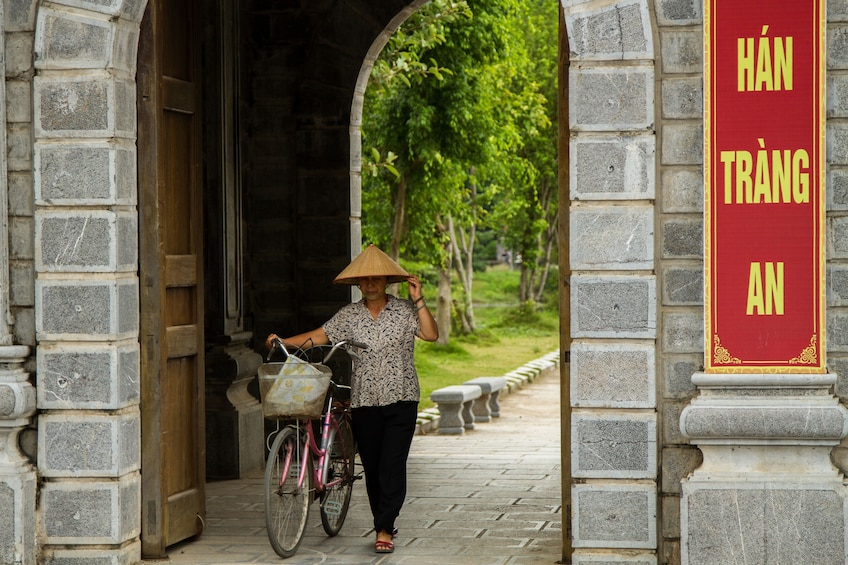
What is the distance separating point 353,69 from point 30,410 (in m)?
5.19

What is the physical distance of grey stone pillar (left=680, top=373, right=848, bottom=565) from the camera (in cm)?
636

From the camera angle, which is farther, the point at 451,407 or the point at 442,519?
the point at 451,407

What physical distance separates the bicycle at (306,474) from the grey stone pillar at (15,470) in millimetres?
1235

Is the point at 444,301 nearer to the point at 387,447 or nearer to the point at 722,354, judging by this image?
the point at 387,447

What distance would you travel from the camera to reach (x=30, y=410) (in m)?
6.96

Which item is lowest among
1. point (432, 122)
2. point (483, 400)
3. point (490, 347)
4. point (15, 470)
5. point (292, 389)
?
point (490, 347)

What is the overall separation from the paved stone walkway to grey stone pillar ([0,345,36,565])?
32.8 inches

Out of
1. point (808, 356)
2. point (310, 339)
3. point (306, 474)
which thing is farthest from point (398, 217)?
point (808, 356)

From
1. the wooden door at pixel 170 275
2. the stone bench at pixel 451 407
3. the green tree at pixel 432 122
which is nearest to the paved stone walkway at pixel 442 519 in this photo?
the wooden door at pixel 170 275

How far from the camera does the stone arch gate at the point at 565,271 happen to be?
657cm

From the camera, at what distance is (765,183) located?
6449 millimetres

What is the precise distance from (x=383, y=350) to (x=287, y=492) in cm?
96

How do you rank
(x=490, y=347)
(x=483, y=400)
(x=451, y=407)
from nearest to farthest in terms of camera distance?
(x=451, y=407), (x=483, y=400), (x=490, y=347)

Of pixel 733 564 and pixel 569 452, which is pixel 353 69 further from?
pixel 733 564
